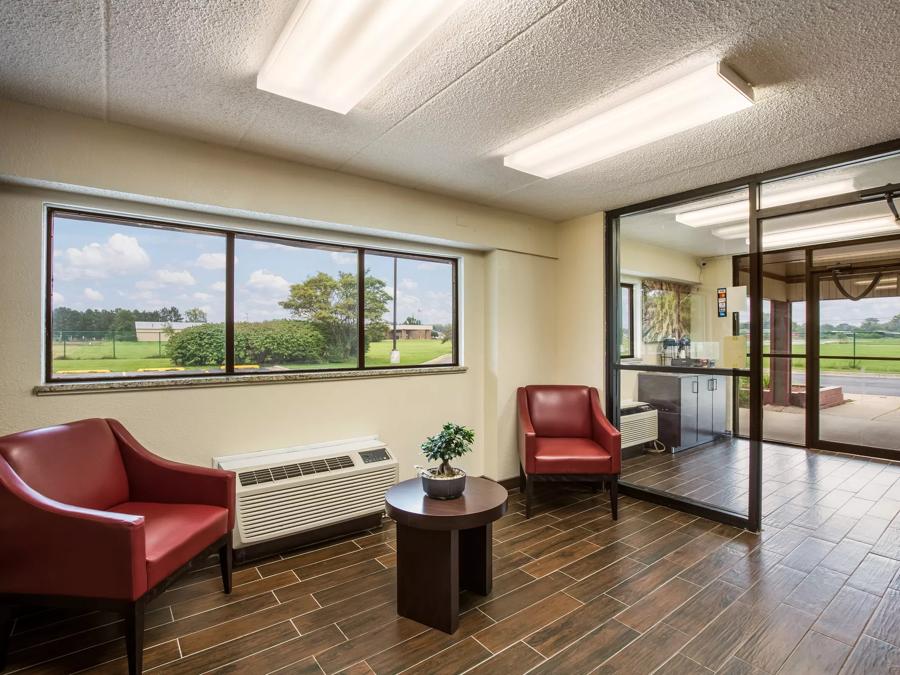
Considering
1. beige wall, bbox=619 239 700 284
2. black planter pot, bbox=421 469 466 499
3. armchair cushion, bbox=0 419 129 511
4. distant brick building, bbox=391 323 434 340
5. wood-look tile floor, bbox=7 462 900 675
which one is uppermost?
beige wall, bbox=619 239 700 284

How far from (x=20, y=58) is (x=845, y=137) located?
14.1 feet

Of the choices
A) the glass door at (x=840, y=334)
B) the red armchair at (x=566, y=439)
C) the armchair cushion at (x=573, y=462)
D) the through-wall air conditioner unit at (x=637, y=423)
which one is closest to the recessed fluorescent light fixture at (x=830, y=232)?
the glass door at (x=840, y=334)

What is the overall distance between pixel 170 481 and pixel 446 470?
5.00 feet

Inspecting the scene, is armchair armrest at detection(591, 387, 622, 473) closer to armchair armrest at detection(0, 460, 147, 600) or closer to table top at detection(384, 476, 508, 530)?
table top at detection(384, 476, 508, 530)

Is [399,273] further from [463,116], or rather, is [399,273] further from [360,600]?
[360,600]

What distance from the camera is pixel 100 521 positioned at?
1.81m

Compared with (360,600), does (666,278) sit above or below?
above

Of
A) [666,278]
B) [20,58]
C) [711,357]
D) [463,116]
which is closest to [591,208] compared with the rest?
[666,278]

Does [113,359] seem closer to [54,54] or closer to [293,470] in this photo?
[293,470]

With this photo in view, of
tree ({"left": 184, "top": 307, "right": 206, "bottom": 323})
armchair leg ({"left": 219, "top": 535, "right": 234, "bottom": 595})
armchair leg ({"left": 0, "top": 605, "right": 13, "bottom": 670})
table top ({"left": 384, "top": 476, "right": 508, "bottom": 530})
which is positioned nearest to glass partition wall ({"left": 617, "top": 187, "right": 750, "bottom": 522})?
table top ({"left": 384, "top": 476, "right": 508, "bottom": 530})

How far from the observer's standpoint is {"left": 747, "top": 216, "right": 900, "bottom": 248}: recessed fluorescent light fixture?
118 inches

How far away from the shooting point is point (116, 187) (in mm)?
2545

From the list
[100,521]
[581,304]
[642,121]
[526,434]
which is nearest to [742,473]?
[526,434]

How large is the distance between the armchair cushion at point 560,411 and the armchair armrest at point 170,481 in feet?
8.58
